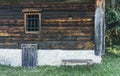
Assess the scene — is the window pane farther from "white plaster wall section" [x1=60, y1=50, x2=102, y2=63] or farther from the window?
"white plaster wall section" [x1=60, y1=50, x2=102, y2=63]

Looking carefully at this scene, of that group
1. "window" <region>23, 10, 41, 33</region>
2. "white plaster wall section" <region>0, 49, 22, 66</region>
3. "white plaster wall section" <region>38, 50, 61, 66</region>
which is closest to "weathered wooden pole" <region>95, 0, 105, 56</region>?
"white plaster wall section" <region>38, 50, 61, 66</region>

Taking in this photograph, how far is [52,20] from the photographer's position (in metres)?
17.6

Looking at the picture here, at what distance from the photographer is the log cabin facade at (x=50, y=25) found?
57.5 feet

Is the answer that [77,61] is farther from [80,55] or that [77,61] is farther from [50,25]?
[50,25]

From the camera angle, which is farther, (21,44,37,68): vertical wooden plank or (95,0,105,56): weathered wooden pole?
(21,44,37,68): vertical wooden plank

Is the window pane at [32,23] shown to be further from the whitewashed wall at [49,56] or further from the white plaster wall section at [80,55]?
the white plaster wall section at [80,55]

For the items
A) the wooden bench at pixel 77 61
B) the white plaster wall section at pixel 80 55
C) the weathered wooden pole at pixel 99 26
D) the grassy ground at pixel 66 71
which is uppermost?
the weathered wooden pole at pixel 99 26

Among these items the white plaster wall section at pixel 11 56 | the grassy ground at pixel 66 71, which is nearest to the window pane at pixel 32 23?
the white plaster wall section at pixel 11 56

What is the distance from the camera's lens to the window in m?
17.7

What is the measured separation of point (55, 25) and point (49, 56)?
1.53 metres

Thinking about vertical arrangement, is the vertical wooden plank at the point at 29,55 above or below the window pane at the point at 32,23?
below

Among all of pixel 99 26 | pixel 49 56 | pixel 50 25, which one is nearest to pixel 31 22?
pixel 50 25

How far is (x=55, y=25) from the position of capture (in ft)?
57.8

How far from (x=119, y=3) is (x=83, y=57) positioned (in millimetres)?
8849
